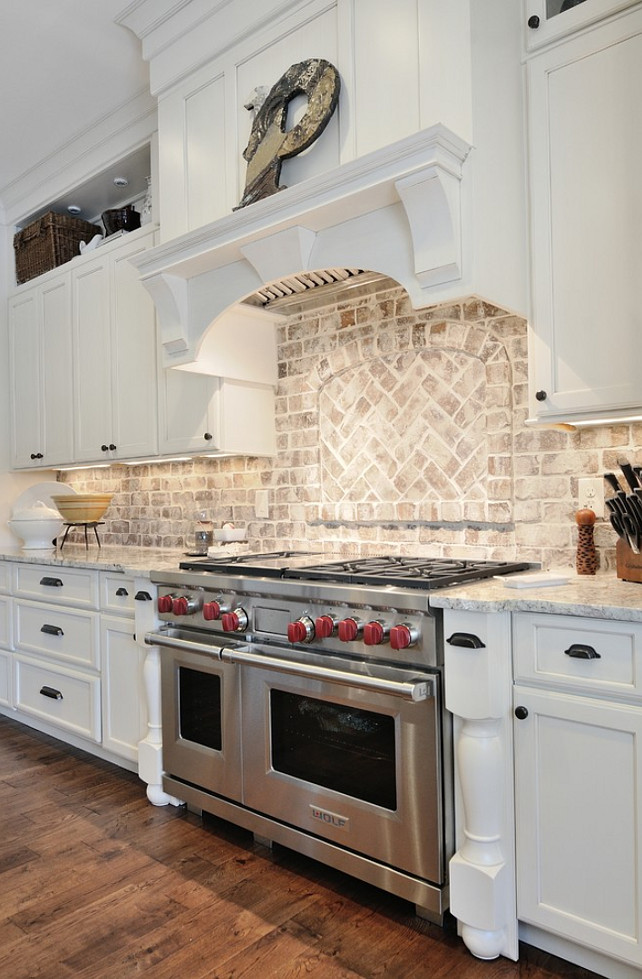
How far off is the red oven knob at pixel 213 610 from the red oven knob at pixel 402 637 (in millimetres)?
782

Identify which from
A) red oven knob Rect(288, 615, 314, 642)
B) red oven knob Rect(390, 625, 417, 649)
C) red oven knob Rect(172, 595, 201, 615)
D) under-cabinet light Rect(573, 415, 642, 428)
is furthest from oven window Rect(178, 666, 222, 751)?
under-cabinet light Rect(573, 415, 642, 428)

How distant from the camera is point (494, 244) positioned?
6.90ft

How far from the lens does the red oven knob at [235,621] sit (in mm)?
2375

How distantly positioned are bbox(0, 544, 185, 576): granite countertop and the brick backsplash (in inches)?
16.4

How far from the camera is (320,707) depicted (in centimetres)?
216

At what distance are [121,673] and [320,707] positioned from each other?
1.22m

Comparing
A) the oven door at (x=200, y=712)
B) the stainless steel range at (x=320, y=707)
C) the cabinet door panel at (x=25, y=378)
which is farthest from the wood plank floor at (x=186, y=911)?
the cabinet door panel at (x=25, y=378)

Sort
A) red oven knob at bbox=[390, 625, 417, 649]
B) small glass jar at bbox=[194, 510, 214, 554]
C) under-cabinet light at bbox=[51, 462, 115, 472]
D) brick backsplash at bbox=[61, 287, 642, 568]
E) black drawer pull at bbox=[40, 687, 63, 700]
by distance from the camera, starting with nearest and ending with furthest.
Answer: red oven knob at bbox=[390, 625, 417, 649] < brick backsplash at bbox=[61, 287, 642, 568] < small glass jar at bbox=[194, 510, 214, 554] < black drawer pull at bbox=[40, 687, 63, 700] < under-cabinet light at bbox=[51, 462, 115, 472]

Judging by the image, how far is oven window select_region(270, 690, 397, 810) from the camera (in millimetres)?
1985

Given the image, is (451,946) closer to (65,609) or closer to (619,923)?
(619,923)

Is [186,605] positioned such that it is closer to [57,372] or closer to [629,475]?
[629,475]

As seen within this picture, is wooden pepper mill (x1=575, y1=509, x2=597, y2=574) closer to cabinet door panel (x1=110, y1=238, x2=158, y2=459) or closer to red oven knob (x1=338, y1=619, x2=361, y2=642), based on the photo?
red oven knob (x1=338, y1=619, x2=361, y2=642)

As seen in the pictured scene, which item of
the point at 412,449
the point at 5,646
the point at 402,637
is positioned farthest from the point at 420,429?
the point at 5,646

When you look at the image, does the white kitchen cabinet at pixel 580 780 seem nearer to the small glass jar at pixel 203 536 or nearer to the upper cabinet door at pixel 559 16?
the upper cabinet door at pixel 559 16
